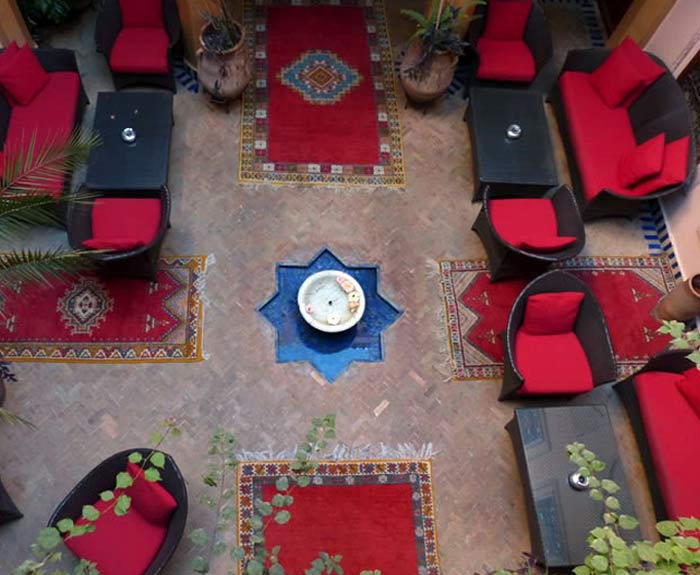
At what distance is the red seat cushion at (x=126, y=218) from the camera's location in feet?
17.8

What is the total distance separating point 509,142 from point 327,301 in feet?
8.46

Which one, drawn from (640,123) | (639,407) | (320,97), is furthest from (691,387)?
(320,97)

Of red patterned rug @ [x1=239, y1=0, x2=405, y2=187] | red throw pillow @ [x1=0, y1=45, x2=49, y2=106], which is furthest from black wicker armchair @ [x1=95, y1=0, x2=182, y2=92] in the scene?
red patterned rug @ [x1=239, y1=0, x2=405, y2=187]

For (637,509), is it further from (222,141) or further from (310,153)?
(222,141)

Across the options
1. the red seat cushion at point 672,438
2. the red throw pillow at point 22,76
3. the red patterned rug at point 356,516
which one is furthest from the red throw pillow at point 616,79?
the red throw pillow at point 22,76

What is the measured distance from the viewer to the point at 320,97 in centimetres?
693

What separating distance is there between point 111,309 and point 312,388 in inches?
79.7

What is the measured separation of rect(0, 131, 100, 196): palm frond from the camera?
162 inches

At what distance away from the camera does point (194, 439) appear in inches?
202

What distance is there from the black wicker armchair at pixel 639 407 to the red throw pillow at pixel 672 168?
1729 millimetres

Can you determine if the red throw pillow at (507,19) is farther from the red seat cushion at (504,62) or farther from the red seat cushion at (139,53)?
the red seat cushion at (139,53)

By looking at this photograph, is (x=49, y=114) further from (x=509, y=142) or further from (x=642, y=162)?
(x=642, y=162)

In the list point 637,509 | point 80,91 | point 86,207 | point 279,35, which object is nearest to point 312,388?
point 86,207

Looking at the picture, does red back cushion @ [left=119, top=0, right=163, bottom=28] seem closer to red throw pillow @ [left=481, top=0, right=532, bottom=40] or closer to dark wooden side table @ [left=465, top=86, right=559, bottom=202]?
dark wooden side table @ [left=465, top=86, right=559, bottom=202]
